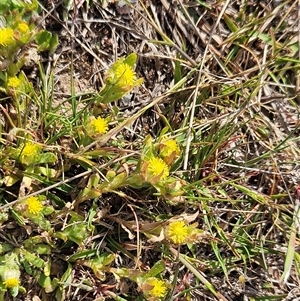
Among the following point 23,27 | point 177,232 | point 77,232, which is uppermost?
point 23,27

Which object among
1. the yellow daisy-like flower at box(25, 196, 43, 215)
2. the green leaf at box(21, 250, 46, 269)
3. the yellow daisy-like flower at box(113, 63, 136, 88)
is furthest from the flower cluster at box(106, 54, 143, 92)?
the green leaf at box(21, 250, 46, 269)

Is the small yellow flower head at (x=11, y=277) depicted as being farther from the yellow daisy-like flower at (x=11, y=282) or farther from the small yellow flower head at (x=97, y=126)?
the small yellow flower head at (x=97, y=126)

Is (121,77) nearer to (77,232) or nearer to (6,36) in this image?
(6,36)

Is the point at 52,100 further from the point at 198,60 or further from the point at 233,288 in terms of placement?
the point at 233,288

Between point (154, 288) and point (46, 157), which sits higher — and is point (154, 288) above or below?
below

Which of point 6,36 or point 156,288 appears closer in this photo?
point 6,36

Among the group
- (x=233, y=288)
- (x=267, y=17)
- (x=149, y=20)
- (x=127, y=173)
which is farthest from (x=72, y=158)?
(x=267, y=17)

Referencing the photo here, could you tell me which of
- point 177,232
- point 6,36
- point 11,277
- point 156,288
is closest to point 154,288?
point 156,288
